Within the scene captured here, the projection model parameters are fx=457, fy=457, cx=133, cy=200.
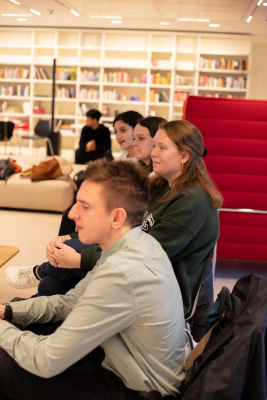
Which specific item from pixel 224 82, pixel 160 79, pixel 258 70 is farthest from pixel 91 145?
pixel 258 70

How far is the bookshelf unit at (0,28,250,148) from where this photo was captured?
33.1 ft

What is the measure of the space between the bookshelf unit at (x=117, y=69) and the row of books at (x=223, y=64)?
0.07 ft

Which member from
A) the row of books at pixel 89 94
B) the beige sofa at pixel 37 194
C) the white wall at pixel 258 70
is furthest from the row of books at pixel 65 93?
the beige sofa at pixel 37 194

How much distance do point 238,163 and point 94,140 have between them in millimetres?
3665

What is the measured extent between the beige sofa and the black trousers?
166 inches

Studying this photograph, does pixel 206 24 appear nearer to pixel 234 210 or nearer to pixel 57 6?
pixel 57 6

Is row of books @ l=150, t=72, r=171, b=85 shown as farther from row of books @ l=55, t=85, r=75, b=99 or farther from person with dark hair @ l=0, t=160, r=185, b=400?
person with dark hair @ l=0, t=160, r=185, b=400

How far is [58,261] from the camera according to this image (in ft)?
6.46

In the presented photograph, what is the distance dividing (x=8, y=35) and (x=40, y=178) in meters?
6.74

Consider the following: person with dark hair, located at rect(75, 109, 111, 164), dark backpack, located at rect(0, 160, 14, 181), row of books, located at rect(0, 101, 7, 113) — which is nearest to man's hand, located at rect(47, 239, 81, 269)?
dark backpack, located at rect(0, 160, 14, 181)

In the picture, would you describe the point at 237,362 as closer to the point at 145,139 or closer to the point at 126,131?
the point at 145,139

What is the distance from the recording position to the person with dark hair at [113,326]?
3.67 ft

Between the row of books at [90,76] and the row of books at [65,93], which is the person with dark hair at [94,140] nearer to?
the row of books at [90,76]

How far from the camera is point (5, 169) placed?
5559 mm
